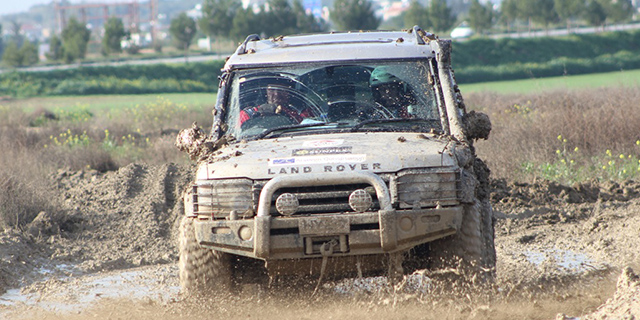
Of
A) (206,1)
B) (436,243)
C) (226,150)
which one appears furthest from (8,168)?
(206,1)

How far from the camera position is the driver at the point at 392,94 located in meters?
6.48

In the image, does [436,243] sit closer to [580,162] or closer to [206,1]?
[580,162]

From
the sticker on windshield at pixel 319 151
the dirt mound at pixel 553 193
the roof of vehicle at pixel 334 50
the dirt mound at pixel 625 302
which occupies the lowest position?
the dirt mound at pixel 553 193

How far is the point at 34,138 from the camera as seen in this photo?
1872cm

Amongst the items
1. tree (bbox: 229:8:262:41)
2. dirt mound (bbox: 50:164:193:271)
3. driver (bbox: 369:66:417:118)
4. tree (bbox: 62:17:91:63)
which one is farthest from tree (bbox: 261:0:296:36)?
driver (bbox: 369:66:417:118)

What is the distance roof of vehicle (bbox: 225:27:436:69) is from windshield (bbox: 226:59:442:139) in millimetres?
69

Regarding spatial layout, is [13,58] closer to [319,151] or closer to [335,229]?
[319,151]

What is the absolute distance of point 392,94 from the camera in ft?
21.5

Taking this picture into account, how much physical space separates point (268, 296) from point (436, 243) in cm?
124

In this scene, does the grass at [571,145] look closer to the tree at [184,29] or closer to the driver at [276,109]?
the driver at [276,109]

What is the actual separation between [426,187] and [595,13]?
5825 cm

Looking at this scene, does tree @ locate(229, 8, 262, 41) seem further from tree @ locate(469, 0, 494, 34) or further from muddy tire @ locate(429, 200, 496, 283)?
muddy tire @ locate(429, 200, 496, 283)

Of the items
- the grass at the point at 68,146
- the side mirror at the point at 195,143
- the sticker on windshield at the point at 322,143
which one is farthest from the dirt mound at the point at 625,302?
the grass at the point at 68,146

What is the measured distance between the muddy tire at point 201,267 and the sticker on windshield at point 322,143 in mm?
928
